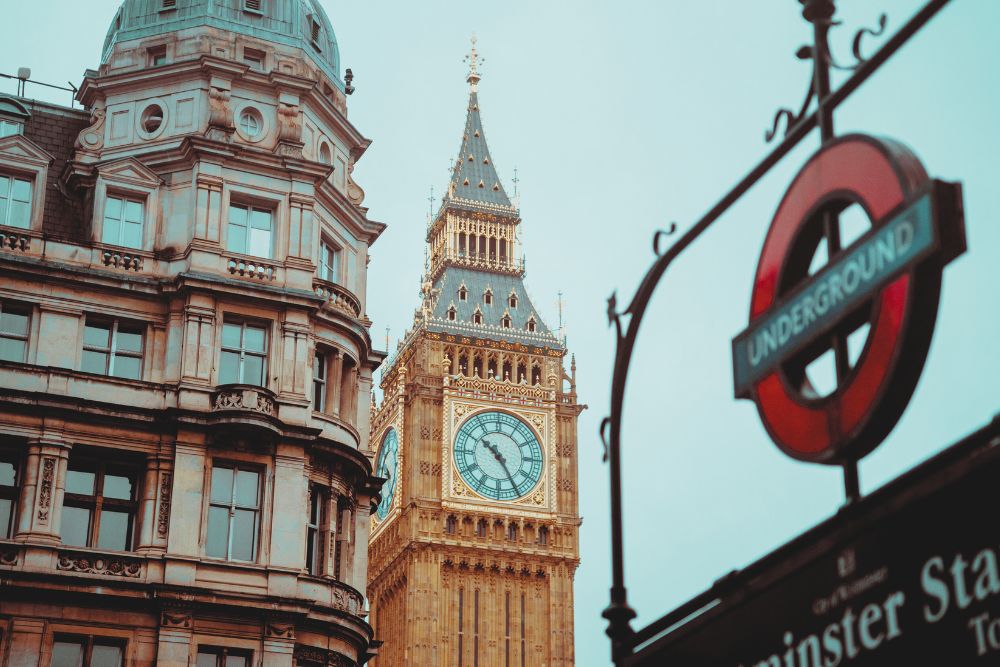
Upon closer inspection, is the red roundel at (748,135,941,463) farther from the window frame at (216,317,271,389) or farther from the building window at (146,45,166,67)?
the building window at (146,45,166,67)

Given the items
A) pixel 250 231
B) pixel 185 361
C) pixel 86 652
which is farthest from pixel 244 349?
pixel 86 652

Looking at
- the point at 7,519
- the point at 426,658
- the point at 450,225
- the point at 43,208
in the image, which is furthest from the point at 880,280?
the point at 450,225

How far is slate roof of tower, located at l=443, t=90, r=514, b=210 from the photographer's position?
116062 millimetres

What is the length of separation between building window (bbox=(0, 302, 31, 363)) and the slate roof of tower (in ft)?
257

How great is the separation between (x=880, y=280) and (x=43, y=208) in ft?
116

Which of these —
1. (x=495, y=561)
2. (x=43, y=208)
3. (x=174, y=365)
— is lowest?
(x=174, y=365)

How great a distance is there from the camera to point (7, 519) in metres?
35.5

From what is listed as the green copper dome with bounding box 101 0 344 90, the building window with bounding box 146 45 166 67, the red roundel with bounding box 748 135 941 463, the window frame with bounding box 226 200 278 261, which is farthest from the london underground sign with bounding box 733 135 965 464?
the green copper dome with bounding box 101 0 344 90

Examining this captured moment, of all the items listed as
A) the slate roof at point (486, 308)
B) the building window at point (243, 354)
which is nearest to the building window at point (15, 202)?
the building window at point (243, 354)

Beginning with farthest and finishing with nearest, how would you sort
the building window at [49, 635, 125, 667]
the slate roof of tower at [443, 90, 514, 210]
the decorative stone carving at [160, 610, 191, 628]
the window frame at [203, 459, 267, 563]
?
the slate roof of tower at [443, 90, 514, 210] → the window frame at [203, 459, 267, 563] → the decorative stone carving at [160, 610, 191, 628] → the building window at [49, 635, 125, 667]

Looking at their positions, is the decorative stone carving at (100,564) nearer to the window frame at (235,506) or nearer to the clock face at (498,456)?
the window frame at (235,506)

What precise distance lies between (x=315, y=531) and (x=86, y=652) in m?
6.63

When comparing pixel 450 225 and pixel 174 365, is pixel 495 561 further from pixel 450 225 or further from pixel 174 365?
pixel 174 365

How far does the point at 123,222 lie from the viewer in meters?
40.6
